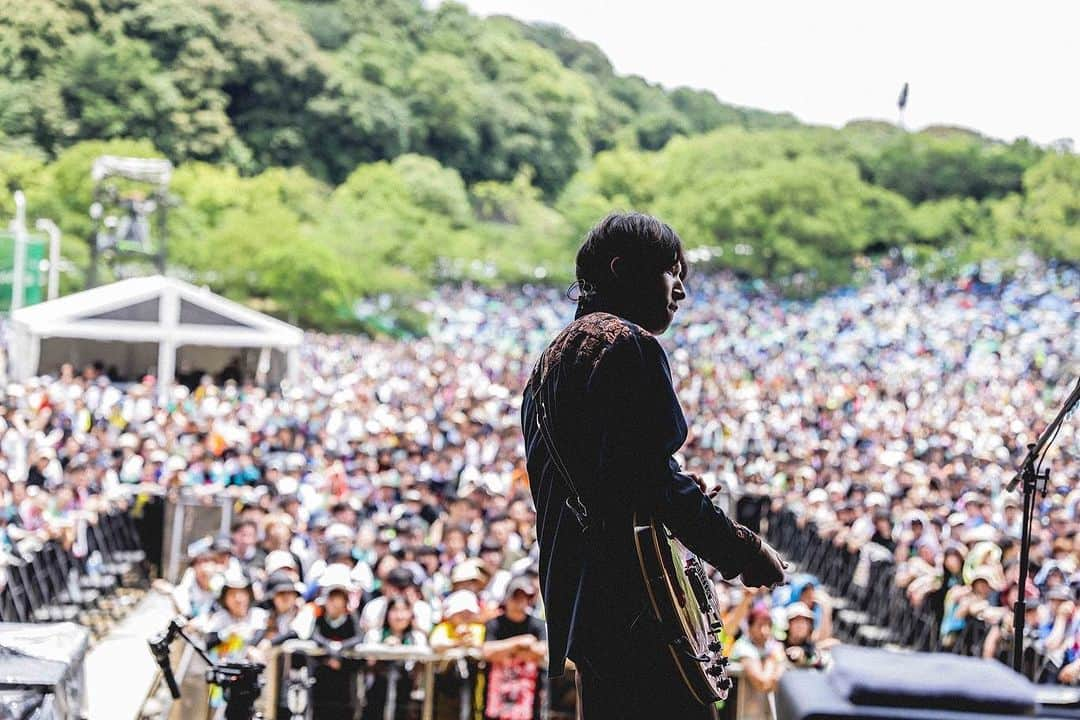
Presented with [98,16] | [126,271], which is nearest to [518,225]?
[98,16]

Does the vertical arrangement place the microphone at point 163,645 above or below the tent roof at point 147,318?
below

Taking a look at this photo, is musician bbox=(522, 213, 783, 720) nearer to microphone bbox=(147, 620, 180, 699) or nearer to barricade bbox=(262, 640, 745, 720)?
microphone bbox=(147, 620, 180, 699)

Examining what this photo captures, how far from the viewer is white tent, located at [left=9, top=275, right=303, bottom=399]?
18297mm

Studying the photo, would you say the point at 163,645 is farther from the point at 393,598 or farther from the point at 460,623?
the point at 393,598

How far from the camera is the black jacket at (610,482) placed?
1943 mm

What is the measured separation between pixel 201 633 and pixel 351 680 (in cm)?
103

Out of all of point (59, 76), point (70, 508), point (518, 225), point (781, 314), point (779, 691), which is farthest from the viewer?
point (518, 225)

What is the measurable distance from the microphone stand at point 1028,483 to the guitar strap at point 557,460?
4.28 ft

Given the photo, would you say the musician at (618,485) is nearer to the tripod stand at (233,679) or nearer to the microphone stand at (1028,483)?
the microphone stand at (1028,483)

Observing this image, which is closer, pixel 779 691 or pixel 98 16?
pixel 779 691

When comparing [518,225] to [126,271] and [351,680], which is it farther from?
[351,680]

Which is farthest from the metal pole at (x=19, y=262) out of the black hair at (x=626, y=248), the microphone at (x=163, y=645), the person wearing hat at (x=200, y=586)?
the black hair at (x=626, y=248)

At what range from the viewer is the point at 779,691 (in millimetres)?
1787

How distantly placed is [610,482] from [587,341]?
0.74 feet
